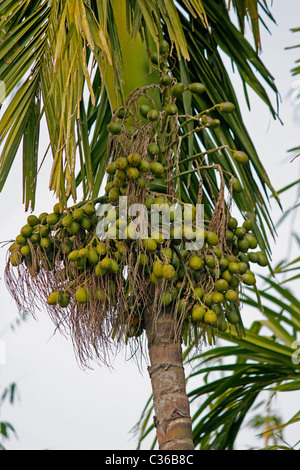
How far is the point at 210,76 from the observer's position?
2.74 metres

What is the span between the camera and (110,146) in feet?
7.25

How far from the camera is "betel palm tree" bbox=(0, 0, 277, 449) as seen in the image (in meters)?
2.04

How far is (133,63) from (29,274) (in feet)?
2.76

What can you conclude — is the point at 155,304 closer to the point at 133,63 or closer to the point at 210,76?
the point at 133,63

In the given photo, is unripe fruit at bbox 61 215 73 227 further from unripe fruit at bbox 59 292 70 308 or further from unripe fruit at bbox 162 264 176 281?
unripe fruit at bbox 162 264 176 281

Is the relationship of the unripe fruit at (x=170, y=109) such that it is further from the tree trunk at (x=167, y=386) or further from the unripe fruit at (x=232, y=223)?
the unripe fruit at (x=232, y=223)

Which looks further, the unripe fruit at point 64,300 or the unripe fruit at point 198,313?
the unripe fruit at point 64,300

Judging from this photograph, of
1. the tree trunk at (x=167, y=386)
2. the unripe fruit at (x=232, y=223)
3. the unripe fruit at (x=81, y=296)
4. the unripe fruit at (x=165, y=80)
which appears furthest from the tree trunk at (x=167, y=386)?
the unripe fruit at (x=232, y=223)

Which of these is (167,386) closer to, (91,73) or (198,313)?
(198,313)

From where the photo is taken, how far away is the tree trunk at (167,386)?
192 centimetres

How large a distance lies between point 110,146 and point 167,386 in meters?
0.79

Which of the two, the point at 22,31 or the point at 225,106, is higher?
the point at 22,31

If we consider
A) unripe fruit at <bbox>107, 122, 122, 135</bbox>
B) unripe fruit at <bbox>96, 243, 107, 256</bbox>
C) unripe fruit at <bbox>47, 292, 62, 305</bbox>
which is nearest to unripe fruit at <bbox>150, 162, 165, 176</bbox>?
unripe fruit at <bbox>107, 122, 122, 135</bbox>
